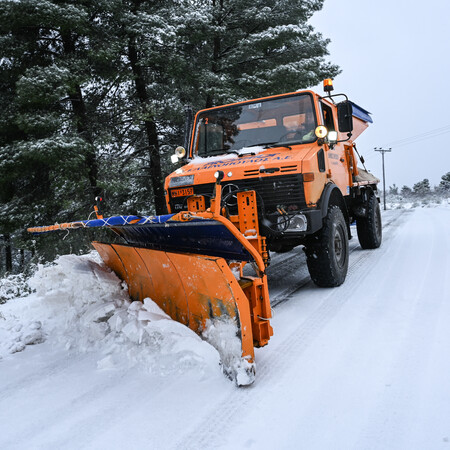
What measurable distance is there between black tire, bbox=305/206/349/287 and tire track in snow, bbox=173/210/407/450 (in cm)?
15

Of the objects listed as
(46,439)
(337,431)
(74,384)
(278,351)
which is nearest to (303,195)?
(278,351)

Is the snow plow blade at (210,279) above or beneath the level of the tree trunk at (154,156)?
beneath

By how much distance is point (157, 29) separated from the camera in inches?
350

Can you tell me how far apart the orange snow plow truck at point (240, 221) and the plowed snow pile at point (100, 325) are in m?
0.15

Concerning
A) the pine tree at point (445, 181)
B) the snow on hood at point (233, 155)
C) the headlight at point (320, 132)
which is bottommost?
the pine tree at point (445, 181)

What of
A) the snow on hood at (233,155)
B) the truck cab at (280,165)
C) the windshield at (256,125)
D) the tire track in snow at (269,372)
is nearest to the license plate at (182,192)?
the truck cab at (280,165)

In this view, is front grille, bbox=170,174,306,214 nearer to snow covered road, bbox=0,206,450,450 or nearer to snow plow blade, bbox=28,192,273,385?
snow plow blade, bbox=28,192,273,385

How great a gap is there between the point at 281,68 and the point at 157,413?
10292mm

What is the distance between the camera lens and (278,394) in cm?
225

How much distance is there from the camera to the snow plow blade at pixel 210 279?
241cm

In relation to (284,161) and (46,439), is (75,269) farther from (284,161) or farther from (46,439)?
(284,161)

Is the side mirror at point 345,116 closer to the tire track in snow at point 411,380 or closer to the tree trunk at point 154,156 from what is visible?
the tire track in snow at point 411,380

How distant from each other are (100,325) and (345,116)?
3.56 meters

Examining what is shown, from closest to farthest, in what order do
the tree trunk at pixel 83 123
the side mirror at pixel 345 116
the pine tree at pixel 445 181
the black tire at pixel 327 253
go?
the black tire at pixel 327 253 → the side mirror at pixel 345 116 → the tree trunk at pixel 83 123 → the pine tree at pixel 445 181
